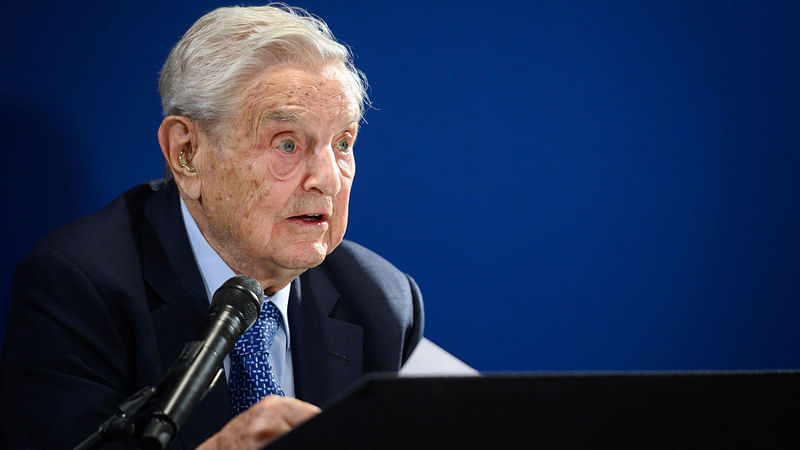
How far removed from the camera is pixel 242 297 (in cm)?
101

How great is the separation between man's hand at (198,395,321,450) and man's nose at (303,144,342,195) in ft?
2.15

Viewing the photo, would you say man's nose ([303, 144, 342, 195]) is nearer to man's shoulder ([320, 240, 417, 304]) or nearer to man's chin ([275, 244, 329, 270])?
man's chin ([275, 244, 329, 270])

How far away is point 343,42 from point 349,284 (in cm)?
67

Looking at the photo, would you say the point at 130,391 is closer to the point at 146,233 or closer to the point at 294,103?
the point at 146,233

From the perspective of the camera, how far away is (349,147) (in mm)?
1711

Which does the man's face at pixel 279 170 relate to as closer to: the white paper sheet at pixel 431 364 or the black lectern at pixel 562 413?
the white paper sheet at pixel 431 364

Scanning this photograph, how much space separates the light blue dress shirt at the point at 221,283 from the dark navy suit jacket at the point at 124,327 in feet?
0.07

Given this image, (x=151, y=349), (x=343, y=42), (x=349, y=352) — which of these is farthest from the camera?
(x=343, y=42)

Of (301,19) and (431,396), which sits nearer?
(431,396)

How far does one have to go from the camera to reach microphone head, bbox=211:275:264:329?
3.26ft

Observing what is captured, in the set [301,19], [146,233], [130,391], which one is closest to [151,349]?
[130,391]

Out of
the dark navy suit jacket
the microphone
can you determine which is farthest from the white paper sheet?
the microphone

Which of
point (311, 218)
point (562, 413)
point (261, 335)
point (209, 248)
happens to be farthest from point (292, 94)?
point (562, 413)

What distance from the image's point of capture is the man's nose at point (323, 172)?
1.60m
